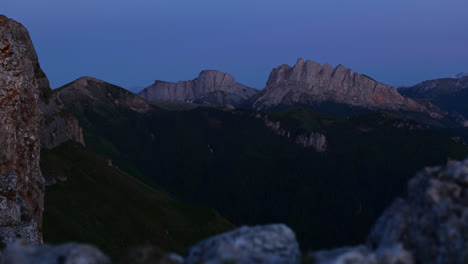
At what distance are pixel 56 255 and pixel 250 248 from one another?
694 centimetres

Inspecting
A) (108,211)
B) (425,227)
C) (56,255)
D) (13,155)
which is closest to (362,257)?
(425,227)

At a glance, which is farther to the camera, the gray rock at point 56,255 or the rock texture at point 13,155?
the rock texture at point 13,155

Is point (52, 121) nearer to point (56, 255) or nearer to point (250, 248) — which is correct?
point (56, 255)

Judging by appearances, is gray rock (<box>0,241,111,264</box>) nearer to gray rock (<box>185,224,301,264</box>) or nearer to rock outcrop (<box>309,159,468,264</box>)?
gray rock (<box>185,224,301,264</box>)

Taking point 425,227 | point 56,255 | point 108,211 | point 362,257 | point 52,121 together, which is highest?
point 52,121

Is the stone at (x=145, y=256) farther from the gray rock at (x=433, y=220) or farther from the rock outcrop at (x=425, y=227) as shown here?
the gray rock at (x=433, y=220)

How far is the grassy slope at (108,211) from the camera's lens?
329 ft

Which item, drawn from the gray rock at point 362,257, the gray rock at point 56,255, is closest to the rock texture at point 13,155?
the gray rock at point 56,255

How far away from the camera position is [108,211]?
130 meters

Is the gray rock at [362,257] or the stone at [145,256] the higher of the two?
the stone at [145,256]

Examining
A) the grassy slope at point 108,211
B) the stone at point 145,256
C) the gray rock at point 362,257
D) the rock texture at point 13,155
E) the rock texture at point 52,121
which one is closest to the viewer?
the stone at point 145,256

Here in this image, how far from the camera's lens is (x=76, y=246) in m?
12.4

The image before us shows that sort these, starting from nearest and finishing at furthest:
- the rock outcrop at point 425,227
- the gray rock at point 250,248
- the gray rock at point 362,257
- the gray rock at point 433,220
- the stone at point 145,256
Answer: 1. the stone at point 145,256
2. the gray rock at point 362,257
3. the rock outcrop at point 425,227
4. the gray rock at point 250,248
5. the gray rock at point 433,220

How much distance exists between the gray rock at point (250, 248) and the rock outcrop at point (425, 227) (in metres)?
1.29
